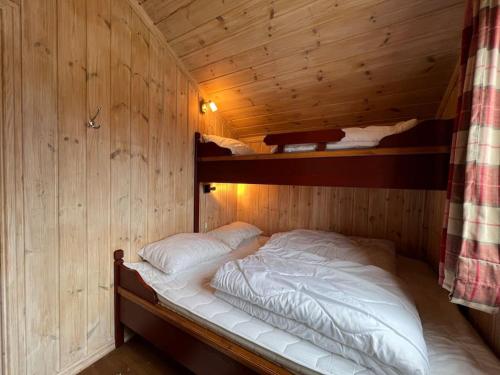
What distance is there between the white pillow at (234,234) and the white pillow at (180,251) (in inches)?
5.9

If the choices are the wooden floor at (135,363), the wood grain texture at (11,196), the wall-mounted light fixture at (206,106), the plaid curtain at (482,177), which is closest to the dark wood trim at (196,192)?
the wall-mounted light fixture at (206,106)

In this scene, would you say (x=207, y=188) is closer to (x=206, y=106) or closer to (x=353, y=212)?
(x=206, y=106)

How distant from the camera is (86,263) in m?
1.53

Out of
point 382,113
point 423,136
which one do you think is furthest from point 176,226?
point 382,113

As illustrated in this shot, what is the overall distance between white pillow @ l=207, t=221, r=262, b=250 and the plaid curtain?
1.64m

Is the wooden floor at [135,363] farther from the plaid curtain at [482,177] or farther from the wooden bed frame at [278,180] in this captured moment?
the plaid curtain at [482,177]

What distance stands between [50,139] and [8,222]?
485 millimetres

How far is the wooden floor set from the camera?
60.1 inches

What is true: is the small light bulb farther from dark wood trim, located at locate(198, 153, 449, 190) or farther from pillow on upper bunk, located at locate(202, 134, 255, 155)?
dark wood trim, located at locate(198, 153, 449, 190)

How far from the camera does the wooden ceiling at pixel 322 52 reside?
55.4 inches

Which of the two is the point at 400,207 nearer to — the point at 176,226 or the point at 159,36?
the point at 176,226

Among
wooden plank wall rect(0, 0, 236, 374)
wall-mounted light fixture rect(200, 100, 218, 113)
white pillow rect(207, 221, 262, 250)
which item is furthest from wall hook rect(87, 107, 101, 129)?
white pillow rect(207, 221, 262, 250)

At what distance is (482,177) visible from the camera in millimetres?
854

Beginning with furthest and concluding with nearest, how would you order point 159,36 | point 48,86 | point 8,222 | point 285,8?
point 159,36 → point 285,8 → point 48,86 → point 8,222
